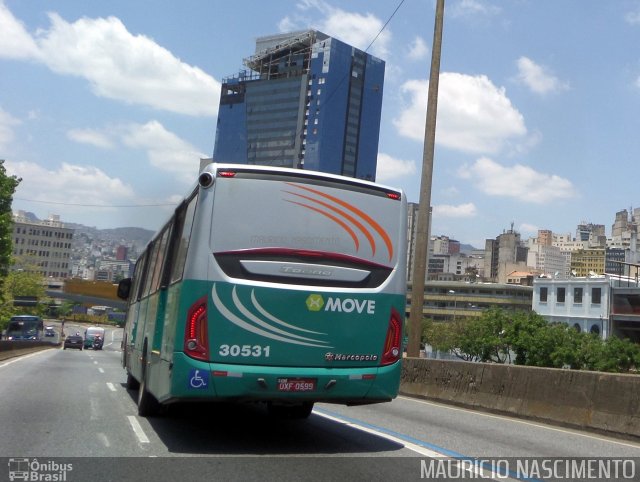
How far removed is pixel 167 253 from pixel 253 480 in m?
4.16

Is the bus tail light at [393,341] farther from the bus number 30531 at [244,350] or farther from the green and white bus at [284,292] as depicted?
the bus number 30531 at [244,350]

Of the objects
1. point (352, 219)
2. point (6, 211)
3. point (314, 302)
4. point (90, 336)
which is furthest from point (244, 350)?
point (90, 336)

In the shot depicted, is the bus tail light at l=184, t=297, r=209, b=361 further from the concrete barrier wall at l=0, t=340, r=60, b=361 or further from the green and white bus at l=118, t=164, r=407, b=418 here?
the concrete barrier wall at l=0, t=340, r=60, b=361

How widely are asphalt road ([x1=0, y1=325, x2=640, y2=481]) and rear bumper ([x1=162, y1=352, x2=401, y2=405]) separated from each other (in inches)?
25.7

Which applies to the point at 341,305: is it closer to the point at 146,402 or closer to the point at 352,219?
the point at 352,219

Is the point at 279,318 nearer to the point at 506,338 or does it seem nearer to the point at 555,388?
the point at 555,388

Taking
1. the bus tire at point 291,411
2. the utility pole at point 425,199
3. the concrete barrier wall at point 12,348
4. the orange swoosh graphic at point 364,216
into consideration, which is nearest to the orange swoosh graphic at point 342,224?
the orange swoosh graphic at point 364,216

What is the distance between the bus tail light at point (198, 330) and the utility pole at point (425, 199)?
1058 cm

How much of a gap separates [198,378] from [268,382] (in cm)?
79

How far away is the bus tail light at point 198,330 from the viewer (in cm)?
820

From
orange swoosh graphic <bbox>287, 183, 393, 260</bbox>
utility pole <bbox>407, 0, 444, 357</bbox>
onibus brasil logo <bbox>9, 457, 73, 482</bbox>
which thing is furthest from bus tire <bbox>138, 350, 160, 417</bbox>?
utility pole <bbox>407, 0, 444, 357</bbox>

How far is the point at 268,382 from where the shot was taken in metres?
8.39

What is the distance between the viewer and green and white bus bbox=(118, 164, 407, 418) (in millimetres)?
8266

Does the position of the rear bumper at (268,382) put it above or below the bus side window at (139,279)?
below
